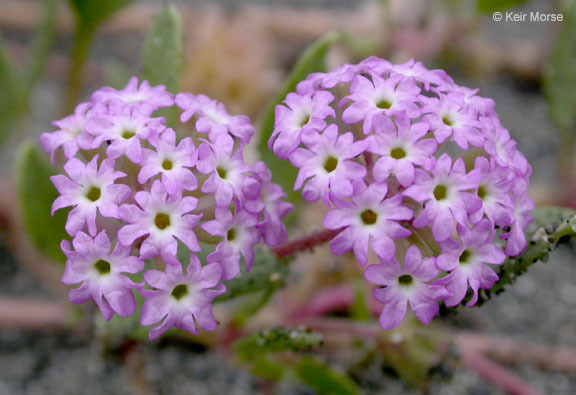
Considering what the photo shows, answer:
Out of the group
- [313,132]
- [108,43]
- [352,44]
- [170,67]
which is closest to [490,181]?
[313,132]

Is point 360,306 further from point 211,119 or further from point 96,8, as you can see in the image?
point 96,8

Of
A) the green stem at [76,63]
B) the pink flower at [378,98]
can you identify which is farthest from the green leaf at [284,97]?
the green stem at [76,63]

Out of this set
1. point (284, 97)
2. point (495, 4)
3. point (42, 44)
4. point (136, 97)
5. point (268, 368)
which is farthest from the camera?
point (495, 4)

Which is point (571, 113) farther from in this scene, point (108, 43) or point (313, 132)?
point (108, 43)

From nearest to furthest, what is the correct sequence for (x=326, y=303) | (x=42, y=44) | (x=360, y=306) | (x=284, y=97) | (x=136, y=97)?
(x=136, y=97)
(x=284, y=97)
(x=360, y=306)
(x=326, y=303)
(x=42, y=44)

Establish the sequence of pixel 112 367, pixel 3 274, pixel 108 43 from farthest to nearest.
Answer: pixel 108 43 → pixel 3 274 → pixel 112 367

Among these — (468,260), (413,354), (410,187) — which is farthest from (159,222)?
(413,354)
